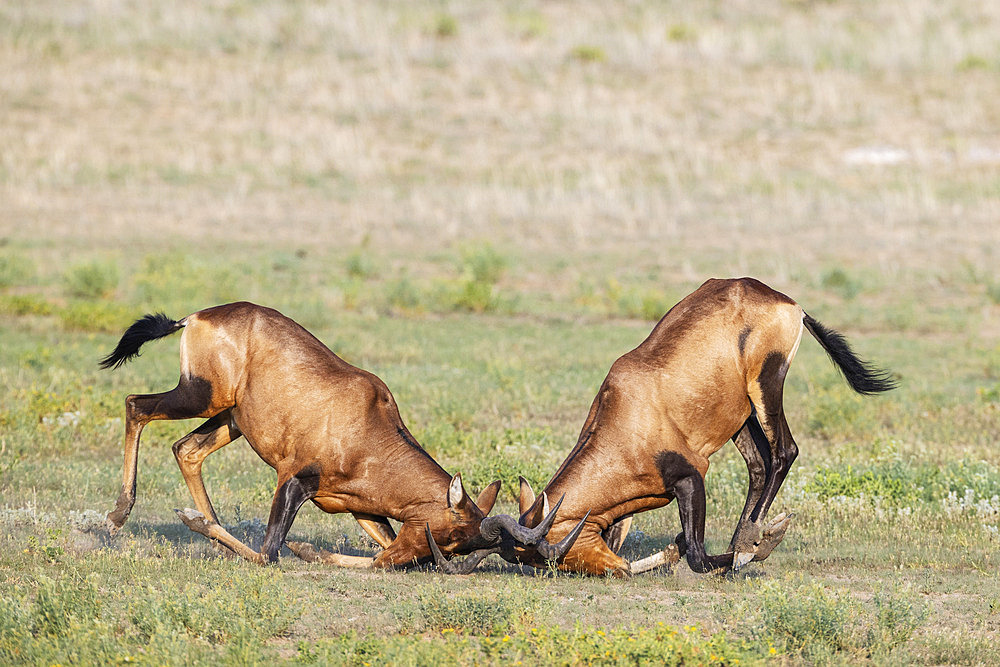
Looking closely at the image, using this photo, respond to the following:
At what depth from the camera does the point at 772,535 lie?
7.66 m

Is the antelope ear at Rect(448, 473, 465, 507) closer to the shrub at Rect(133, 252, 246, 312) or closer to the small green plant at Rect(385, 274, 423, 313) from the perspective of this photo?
the shrub at Rect(133, 252, 246, 312)

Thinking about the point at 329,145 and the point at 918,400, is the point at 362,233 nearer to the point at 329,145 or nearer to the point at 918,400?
the point at 329,145

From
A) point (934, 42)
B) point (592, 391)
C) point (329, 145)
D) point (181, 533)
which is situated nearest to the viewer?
point (181, 533)

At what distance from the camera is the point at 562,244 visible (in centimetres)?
2705

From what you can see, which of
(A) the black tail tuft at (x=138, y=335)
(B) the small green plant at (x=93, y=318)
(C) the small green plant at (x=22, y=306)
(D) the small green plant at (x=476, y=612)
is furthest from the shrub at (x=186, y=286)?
(D) the small green plant at (x=476, y=612)

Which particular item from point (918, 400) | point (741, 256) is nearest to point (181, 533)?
point (918, 400)

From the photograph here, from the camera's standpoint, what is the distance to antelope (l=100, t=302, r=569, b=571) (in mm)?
7633

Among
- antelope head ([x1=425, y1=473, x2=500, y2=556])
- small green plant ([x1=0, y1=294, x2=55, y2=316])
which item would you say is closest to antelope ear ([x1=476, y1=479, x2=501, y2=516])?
antelope head ([x1=425, y1=473, x2=500, y2=556])

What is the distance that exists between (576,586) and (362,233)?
20571 mm

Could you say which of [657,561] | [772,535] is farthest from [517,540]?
[772,535]

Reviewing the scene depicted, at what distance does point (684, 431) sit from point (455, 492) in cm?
162

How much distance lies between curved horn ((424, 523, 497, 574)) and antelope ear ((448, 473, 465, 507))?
218mm

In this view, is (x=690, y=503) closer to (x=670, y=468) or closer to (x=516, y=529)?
(x=670, y=468)

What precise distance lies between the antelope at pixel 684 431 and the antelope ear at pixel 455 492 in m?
0.29
